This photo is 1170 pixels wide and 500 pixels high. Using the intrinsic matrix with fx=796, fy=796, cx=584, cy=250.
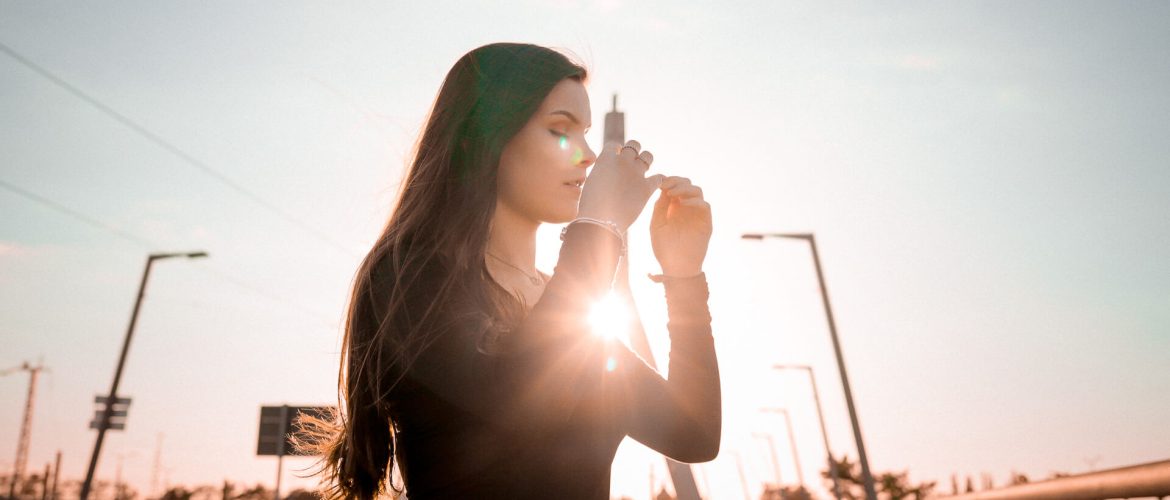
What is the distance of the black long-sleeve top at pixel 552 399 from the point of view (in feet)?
3.88

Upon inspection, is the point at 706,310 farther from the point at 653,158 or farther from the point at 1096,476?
the point at 1096,476

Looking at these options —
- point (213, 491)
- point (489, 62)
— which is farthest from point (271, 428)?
point (213, 491)

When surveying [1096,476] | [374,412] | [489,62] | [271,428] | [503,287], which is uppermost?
[271,428]

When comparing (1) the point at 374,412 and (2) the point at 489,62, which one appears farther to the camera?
(2) the point at 489,62

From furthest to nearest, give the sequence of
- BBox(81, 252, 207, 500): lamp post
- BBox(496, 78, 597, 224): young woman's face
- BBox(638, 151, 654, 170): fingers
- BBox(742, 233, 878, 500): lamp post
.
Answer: BBox(81, 252, 207, 500): lamp post, BBox(742, 233, 878, 500): lamp post, BBox(496, 78, 597, 224): young woman's face, BBox(638, 151, 654, 170): fingers

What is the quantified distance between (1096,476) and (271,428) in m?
22.7

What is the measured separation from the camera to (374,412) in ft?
4.73

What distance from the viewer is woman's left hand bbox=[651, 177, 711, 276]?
149 cm

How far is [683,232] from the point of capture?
4.92 feet

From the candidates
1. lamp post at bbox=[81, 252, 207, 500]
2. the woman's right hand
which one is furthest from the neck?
lamp post at bbox=[81, 252, 207, 500]

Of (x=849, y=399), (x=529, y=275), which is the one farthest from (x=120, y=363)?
(x=529, y=275)

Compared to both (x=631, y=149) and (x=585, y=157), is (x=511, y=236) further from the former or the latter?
(x=631, y=149)

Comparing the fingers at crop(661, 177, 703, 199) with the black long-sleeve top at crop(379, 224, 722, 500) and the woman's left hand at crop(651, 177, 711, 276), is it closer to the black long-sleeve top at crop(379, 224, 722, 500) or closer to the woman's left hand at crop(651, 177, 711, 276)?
the woman's left hand at crop(651, 177, 711, 276)

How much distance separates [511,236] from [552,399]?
1.75 ft
